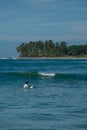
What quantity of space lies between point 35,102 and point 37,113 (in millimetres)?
5301

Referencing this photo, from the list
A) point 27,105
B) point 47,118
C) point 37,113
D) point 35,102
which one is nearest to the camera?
point 47,118

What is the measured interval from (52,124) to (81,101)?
8.74 meters

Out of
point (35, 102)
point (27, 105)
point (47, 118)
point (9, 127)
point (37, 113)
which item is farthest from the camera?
point (35, 102)

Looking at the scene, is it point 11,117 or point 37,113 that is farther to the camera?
point 37,113

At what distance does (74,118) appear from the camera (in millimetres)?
21172

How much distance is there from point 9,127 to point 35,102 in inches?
358

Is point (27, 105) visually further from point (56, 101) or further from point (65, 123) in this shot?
point (65, 123)

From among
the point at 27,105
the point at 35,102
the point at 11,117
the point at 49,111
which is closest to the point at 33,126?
the point at 11,117

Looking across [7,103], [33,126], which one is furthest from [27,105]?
[33,126]

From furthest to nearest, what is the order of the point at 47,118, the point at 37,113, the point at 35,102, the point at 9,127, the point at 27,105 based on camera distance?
the point at 35,102 < the point at 27,105 < the point at 37,113 < the point at 47,118 < the point at 9,127

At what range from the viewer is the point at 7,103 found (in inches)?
1069

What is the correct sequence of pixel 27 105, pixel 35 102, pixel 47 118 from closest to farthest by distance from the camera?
pixel 47 118
pixel 27 105
pixel 35 102

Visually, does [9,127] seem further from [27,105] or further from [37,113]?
[27,105]

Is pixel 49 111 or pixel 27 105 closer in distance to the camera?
pixel 49 111
